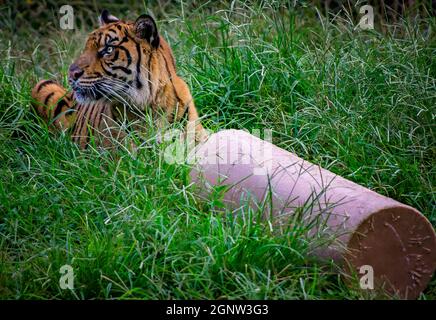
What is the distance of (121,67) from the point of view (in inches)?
237

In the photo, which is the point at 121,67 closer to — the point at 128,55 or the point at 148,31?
the point at 128,55

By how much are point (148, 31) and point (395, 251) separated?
2.53m

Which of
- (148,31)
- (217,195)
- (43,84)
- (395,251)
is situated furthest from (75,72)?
(395,251)

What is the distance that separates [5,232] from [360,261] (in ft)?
7.31

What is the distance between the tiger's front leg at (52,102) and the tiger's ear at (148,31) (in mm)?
925

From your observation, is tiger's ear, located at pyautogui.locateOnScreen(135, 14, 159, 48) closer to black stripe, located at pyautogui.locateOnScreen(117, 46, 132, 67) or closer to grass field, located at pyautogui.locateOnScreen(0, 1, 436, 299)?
black stripe, located at pyautogui.locateOnScreen(117, 46, 132, 67)

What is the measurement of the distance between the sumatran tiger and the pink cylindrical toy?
1.02 meters

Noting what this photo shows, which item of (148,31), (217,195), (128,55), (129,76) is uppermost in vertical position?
(148,31)

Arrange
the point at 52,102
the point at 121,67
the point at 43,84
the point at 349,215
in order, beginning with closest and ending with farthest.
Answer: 1. the point at 349,215
2. the point at 121,67
3. the point at 52,102
4. the point at 43,84

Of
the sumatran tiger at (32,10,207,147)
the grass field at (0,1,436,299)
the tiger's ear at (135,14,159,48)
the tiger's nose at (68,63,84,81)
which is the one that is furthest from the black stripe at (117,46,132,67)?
the grass field at (0,1,436,299)

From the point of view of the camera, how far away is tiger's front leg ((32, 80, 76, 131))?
21.8ft

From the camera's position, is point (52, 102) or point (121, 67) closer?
point (121, 67)

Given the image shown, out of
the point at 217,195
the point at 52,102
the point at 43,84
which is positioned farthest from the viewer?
the point at 43,84
